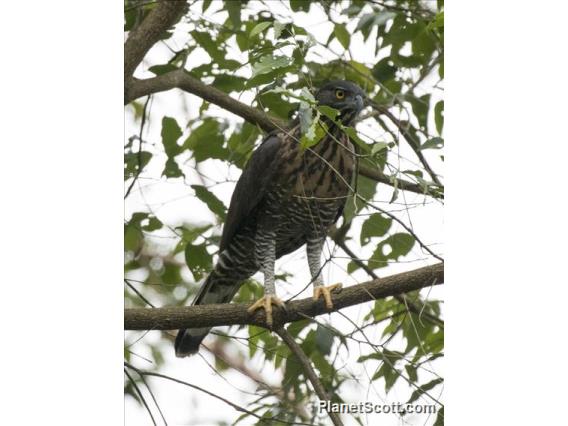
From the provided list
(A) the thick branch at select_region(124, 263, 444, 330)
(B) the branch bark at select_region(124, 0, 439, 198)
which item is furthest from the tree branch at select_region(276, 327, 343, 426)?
(B) the branch bark at select_region(124, 0, 439, 198)

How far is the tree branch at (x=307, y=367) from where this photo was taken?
3549 mm

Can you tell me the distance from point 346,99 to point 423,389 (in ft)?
5.13

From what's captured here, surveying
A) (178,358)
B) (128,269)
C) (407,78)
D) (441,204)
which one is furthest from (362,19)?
(178,358)

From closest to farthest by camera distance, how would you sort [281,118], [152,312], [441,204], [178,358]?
[441,204]
[152,312]
[178,358]
[281,118]

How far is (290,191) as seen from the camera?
4285 mm

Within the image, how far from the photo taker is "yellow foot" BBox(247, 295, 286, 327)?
3.92 m

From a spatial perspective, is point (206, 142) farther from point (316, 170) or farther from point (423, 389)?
point (423, 389)

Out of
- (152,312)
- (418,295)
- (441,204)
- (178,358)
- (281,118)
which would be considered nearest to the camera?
(441,204)

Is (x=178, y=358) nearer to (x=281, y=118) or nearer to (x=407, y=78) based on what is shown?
(x=281, y=118)

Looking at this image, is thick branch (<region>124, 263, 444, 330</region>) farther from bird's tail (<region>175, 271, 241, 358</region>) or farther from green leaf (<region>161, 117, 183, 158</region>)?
green leaf (<region>161, 117, 183, 158</region>)

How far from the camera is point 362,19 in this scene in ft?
12.8

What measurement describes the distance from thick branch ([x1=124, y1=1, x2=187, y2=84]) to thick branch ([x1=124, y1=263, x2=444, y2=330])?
4.03 ft

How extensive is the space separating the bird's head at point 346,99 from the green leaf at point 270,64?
4.58 feet

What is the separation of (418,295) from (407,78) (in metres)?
1.24
